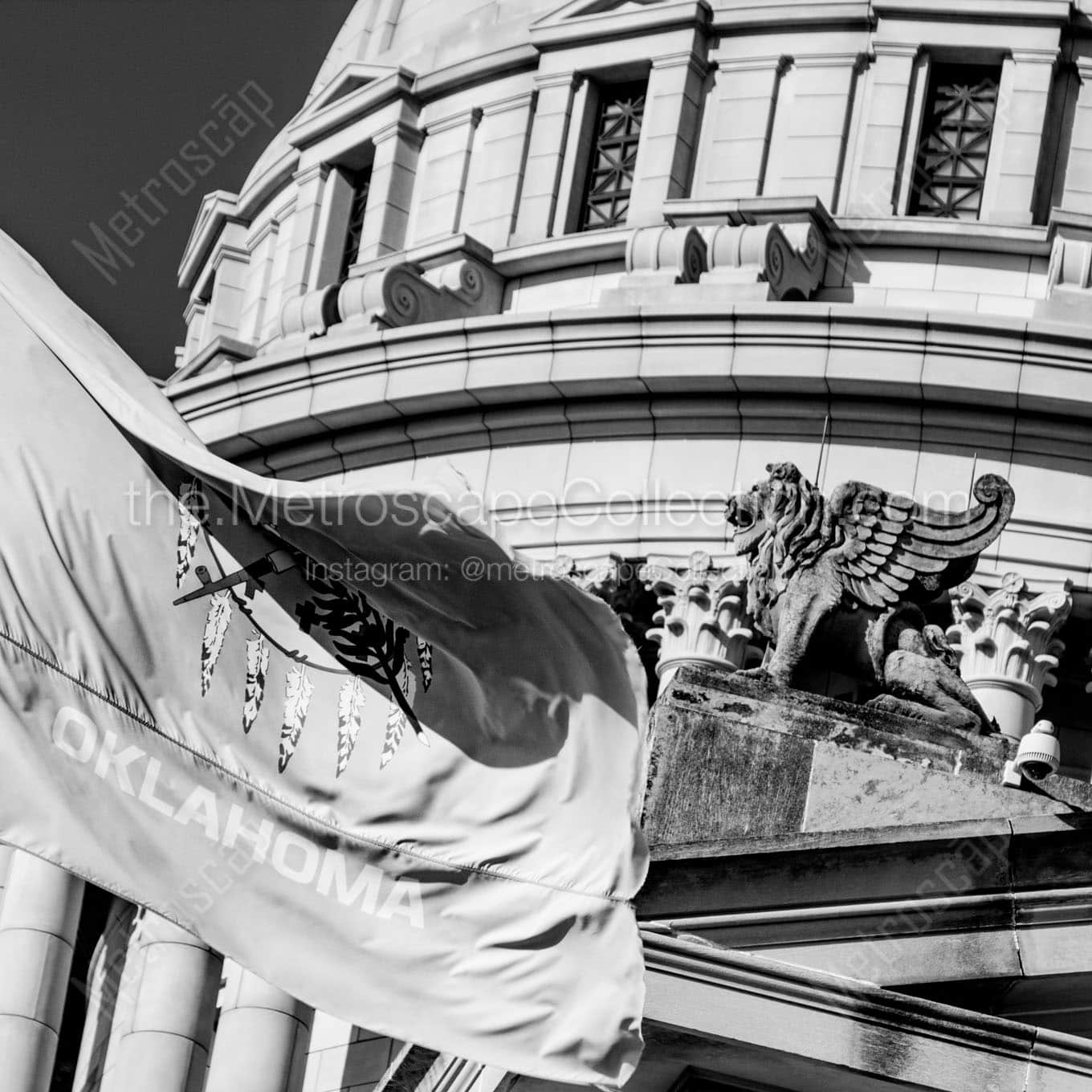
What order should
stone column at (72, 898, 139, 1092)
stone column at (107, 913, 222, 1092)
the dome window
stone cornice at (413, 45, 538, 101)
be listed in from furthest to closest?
1. stone cornice at (413, 45, 538, 101)
2. the dome window
3. stone column at (72, 898, 139, 1092)
4. stone column at (107, 913, 222, 1092)

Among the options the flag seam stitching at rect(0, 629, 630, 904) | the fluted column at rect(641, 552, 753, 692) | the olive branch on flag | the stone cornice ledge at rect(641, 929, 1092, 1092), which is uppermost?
the fluted column at rect(641, 552, 753, 692)

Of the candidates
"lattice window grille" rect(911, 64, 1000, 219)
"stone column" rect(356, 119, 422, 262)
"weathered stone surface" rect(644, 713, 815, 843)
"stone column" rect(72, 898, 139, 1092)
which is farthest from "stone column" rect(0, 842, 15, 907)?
"weathered stone surface" rect(644, 713, 815, 843)

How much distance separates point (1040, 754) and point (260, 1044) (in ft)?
72.5

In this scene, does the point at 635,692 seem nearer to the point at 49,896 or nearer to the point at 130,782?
the point at 130,782

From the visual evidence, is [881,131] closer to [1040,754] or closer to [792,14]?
Result: [792,14]

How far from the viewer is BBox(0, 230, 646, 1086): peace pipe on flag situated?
11.4 meters

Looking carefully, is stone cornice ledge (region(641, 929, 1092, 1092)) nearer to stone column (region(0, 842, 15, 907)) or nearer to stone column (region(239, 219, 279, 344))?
stone column (region(0, 842, 15, 907))

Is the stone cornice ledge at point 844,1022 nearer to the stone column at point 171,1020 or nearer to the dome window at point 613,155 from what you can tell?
the stone column at point 171,1020

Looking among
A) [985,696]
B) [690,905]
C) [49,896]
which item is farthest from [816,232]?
[690,905]

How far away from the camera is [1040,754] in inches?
521

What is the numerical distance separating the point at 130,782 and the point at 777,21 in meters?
31.1

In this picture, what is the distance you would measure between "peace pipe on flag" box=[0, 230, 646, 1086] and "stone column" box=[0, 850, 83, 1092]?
2341 cm

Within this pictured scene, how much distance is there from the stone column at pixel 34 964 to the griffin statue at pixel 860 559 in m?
16.8

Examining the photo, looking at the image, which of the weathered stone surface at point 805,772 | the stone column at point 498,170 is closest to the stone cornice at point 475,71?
the stone column at point 498,170
